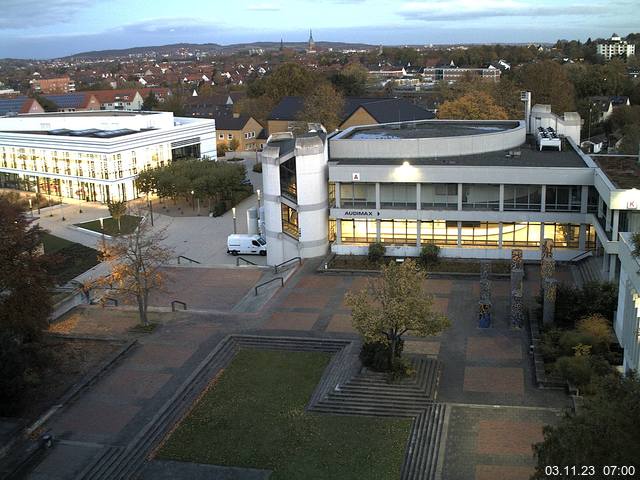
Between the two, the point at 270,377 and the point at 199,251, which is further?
the point at 199,251

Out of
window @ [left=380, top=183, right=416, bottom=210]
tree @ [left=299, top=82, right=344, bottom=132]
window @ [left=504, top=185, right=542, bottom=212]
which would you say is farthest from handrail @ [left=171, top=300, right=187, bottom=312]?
tree @ [left=299, top=82, right=344, bottom=132]

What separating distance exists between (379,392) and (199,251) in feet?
74.4

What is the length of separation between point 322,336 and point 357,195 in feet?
40.8

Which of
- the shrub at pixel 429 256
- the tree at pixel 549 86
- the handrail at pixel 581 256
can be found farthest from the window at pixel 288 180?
the tree at pixel 549 86

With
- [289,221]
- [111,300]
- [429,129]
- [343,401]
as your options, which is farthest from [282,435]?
[429,129]

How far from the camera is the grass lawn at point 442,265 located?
35.5 m

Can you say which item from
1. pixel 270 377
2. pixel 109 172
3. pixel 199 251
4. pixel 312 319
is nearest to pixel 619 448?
pixel 270 377

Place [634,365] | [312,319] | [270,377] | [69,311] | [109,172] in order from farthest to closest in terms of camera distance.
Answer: [109,172]
[69,311]
[312,319]
[270,377]
[634,365]

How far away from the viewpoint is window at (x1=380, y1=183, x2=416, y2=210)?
3781 cm

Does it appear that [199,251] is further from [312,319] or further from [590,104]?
[590,104]

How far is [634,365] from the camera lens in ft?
65.6

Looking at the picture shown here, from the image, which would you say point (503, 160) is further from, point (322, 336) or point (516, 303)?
point (322, 336)

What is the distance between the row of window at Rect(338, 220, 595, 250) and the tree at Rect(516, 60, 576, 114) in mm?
42083

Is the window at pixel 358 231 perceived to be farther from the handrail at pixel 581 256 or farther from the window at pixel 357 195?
the handrail at pixel 581 256
